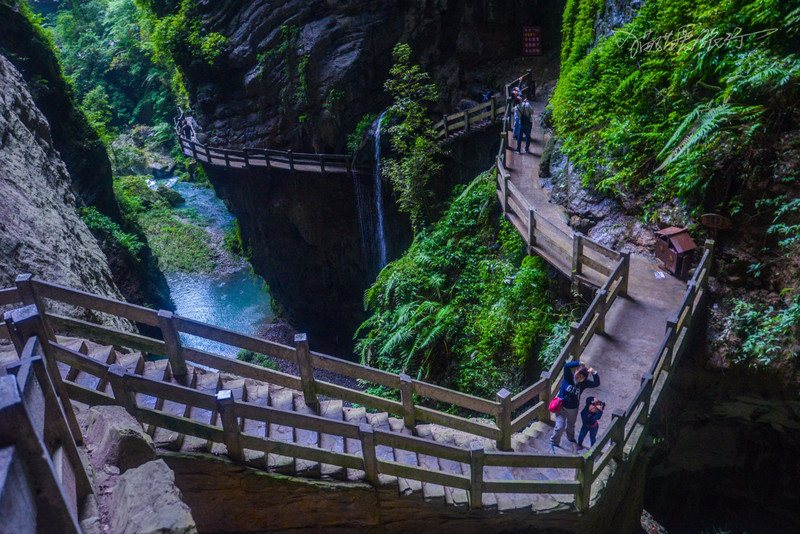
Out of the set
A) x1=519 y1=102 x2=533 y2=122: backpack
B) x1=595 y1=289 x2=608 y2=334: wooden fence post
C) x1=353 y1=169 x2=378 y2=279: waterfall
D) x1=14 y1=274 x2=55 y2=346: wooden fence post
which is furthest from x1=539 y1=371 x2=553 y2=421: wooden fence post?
x1=353 y1=169 x2=378 y2=279: waterfall

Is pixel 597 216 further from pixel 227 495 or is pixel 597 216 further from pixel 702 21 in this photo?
pixel 227 495

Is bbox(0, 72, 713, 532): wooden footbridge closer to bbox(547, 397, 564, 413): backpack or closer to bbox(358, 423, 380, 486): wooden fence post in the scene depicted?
bbox(358, 423, 380, 486): wooden fence post

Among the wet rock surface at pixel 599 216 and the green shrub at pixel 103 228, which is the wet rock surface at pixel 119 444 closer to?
the wet rock surface at pixel 599 216

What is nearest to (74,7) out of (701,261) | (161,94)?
(161,94)

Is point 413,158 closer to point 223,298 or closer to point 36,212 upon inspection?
point 36,212

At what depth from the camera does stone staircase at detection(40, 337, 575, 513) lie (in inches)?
230

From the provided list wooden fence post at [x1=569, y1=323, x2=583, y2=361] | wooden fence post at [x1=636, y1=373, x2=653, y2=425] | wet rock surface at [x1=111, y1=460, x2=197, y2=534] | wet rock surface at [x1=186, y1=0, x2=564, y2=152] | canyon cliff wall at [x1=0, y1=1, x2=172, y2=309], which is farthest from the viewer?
wet rock surface at [x1=186, y1=0, x2=564, y2=152]

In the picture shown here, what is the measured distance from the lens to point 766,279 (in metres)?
8.64

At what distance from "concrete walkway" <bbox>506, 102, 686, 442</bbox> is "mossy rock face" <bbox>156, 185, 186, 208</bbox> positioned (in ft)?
106

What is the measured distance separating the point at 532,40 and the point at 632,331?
53.8ft

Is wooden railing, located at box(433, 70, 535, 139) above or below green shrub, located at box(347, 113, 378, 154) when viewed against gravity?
above

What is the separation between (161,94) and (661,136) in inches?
1603

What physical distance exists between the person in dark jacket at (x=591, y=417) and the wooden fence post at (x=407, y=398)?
7.64 ft

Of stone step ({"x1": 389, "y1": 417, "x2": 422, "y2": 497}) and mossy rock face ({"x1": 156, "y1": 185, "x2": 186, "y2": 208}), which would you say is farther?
mossy rock face ({"x1": 156, "y1": 185, "x2": 186, "y2": 208})
